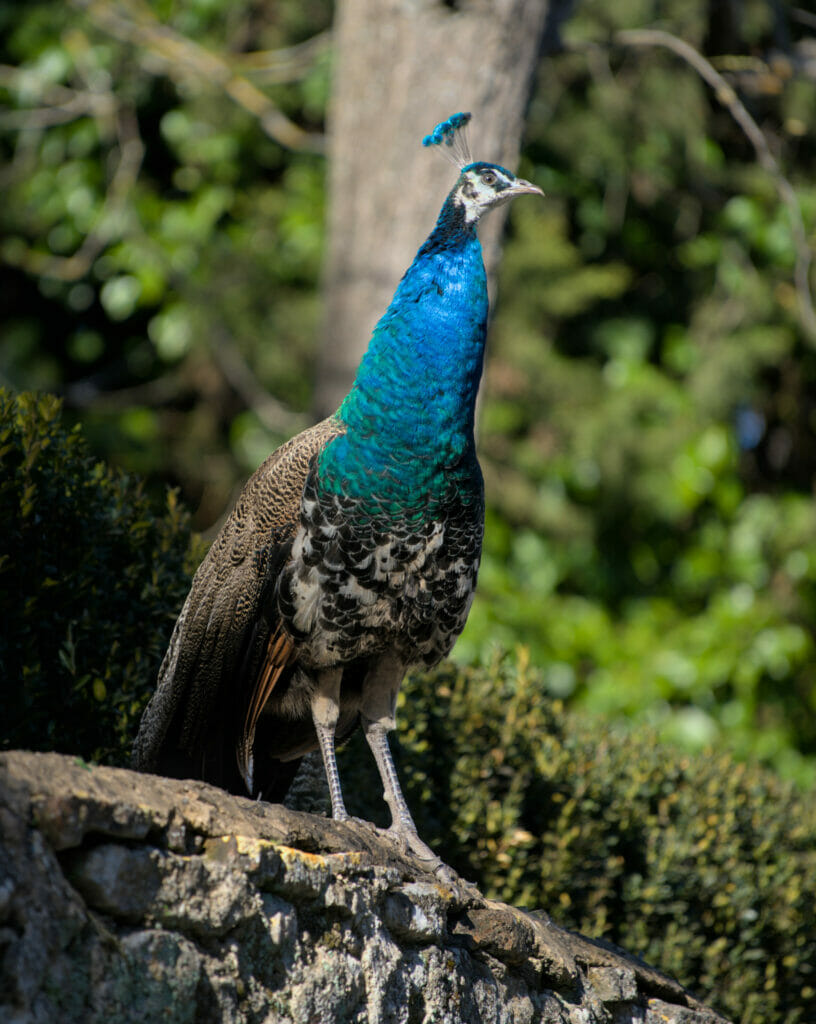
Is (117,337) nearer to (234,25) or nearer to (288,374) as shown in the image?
(288,374)

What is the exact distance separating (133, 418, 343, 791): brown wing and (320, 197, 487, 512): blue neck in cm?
13

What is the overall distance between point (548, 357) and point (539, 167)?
4.22 feet

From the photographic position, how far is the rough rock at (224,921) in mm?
1845

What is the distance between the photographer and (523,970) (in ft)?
9.25

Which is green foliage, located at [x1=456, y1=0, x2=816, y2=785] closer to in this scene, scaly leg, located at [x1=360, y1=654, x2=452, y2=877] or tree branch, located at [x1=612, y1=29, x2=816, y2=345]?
tree branch, located at [x1=612, y1=29, x2=816, y2=345]

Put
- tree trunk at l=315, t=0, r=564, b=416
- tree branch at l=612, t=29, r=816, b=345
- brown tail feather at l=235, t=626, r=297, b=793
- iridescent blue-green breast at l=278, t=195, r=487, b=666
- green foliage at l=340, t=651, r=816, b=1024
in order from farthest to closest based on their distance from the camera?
tree branch at l=612, t=29, r=816, b=345
tree trunk at l=315, t=0, r=564, b=416
green foliage at l=340, t=651, r=816, b=1024
brown tail feather at l=235, t=626, r=297, b=793
iridescent blue-green breast at l=278, t=195, r=487, b=666

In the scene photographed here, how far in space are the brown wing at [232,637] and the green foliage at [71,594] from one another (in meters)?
0.16

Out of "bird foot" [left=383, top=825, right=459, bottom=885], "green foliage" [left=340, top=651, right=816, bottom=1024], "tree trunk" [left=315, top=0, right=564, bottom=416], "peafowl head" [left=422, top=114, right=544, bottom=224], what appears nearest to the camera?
"bird foot" [left=383, top=825, right=459, bottom=885]

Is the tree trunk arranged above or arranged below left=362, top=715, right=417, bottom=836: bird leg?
above

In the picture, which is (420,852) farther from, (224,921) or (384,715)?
(224,921)

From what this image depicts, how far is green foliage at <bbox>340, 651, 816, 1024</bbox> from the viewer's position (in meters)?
3.85

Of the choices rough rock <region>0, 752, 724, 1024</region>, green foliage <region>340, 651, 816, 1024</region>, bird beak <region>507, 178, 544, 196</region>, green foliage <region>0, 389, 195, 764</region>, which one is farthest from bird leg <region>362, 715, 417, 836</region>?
bird beak <region>507, 178, 544, 196</region>

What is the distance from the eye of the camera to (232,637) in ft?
10.3

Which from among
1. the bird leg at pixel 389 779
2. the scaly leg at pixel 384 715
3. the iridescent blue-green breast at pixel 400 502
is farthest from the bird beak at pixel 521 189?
the bird leg at pixel 389 779
